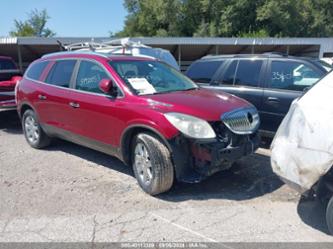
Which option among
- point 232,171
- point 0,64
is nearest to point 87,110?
point 232,171

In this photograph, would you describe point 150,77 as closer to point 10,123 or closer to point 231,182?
point 231,182

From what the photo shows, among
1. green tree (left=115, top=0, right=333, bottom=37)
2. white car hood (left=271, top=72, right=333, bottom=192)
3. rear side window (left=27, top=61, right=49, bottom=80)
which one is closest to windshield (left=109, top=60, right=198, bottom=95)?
white car hood (left=271, top=72, right=333, bottom=192)

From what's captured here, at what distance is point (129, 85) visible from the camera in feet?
14.6

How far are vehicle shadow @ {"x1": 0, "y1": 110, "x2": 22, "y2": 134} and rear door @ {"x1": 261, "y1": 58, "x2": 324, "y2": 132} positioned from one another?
5952 millimetres

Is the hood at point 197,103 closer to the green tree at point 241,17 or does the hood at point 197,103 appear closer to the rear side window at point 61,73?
the rear side window at point 61,73

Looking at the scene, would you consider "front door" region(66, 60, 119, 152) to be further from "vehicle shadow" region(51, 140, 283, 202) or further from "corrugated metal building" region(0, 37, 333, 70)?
"corrugated metal building" region(0, 37, 333, 70)

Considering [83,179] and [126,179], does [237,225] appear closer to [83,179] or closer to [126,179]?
[126,179]

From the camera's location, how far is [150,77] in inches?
191

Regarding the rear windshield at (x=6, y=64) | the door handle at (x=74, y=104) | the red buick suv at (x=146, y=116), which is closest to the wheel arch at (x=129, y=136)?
the red buick suv at (x=146, y=116)

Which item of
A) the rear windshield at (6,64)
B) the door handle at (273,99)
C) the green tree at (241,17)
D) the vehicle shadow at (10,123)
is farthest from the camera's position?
the green tree at (241,17)

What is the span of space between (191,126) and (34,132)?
149 inches

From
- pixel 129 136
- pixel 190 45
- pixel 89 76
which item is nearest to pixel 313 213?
pixel 129 136

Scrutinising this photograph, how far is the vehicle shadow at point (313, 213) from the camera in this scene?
346 cm

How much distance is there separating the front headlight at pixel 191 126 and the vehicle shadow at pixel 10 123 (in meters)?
5.70
